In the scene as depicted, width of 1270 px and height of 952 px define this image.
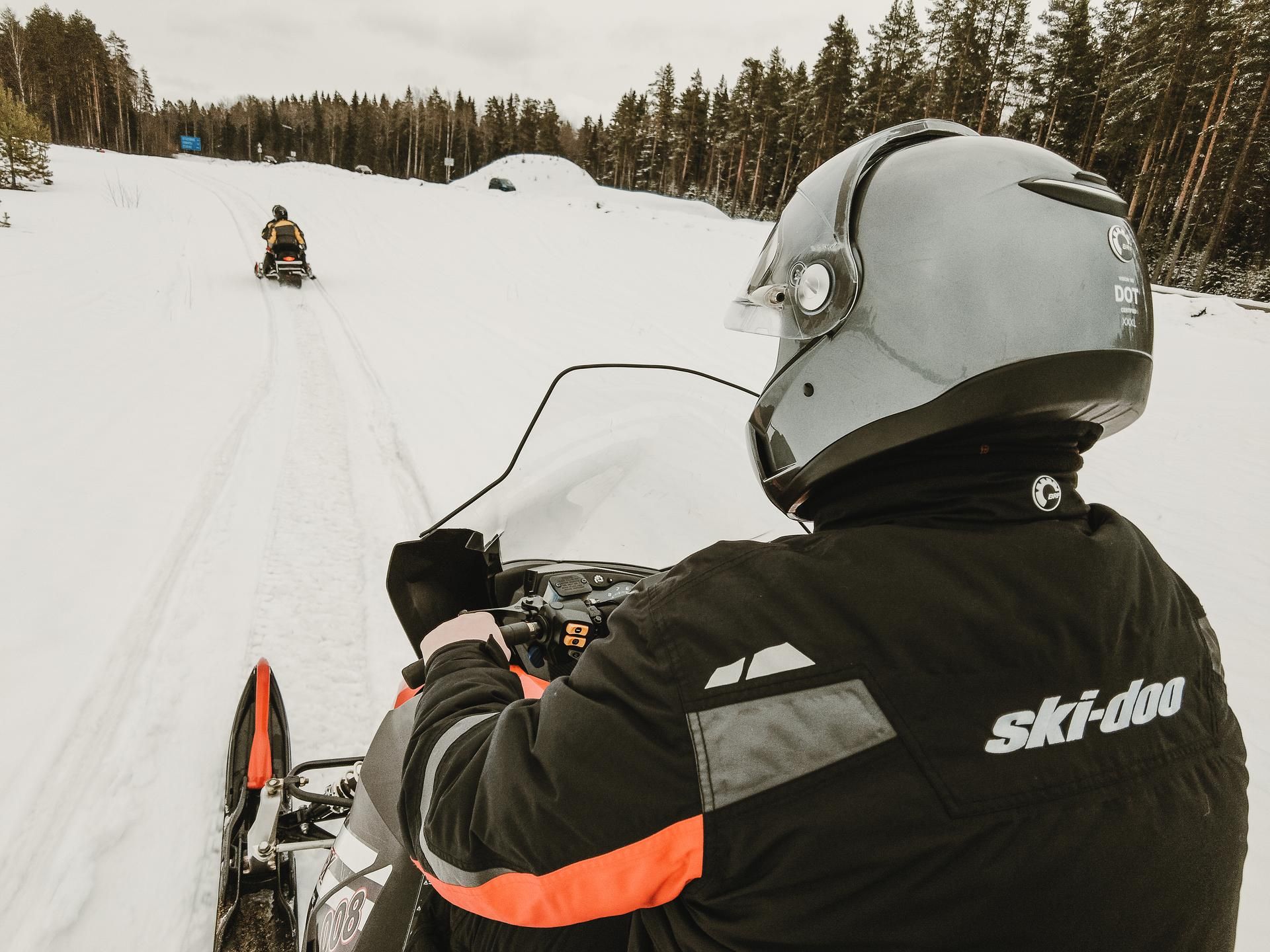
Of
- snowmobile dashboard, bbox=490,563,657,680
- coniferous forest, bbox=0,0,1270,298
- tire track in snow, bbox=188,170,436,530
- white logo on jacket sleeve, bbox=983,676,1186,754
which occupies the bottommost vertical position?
tire track in snow, bbox=188,170,436,530

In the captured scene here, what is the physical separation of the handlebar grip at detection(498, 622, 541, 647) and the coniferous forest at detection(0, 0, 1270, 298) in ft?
95.7

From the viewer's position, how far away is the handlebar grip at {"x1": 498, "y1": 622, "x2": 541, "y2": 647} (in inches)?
64.8

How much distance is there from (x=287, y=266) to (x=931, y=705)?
497 inches

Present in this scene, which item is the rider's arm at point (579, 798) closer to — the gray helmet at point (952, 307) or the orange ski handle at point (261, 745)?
the gray helmet at point (952, 307)

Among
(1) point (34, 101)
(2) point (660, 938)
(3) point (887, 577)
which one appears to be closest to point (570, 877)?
(2) point (660, 938)

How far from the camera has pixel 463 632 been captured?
162 cm

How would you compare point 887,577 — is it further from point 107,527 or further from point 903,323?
point 107,527

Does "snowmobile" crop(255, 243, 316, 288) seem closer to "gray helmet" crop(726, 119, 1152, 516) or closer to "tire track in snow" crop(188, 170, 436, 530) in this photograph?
"tire track in snow" crop(188, 170, 436, 530)

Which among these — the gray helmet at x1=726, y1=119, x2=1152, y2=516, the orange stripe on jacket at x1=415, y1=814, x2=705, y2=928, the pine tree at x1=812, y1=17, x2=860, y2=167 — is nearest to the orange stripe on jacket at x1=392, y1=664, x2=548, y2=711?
the orange stripe on jacket at x1=415, y1=814, x2=705, y2=928

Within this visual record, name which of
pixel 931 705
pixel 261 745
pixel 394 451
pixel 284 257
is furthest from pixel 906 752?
pixel 284 257

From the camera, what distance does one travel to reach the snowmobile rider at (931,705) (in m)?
0.77

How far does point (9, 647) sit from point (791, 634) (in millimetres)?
3418

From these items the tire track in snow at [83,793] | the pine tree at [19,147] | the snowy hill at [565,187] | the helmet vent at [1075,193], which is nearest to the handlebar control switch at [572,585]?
the helmet vent at [1075,193]

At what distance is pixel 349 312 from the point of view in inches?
398
